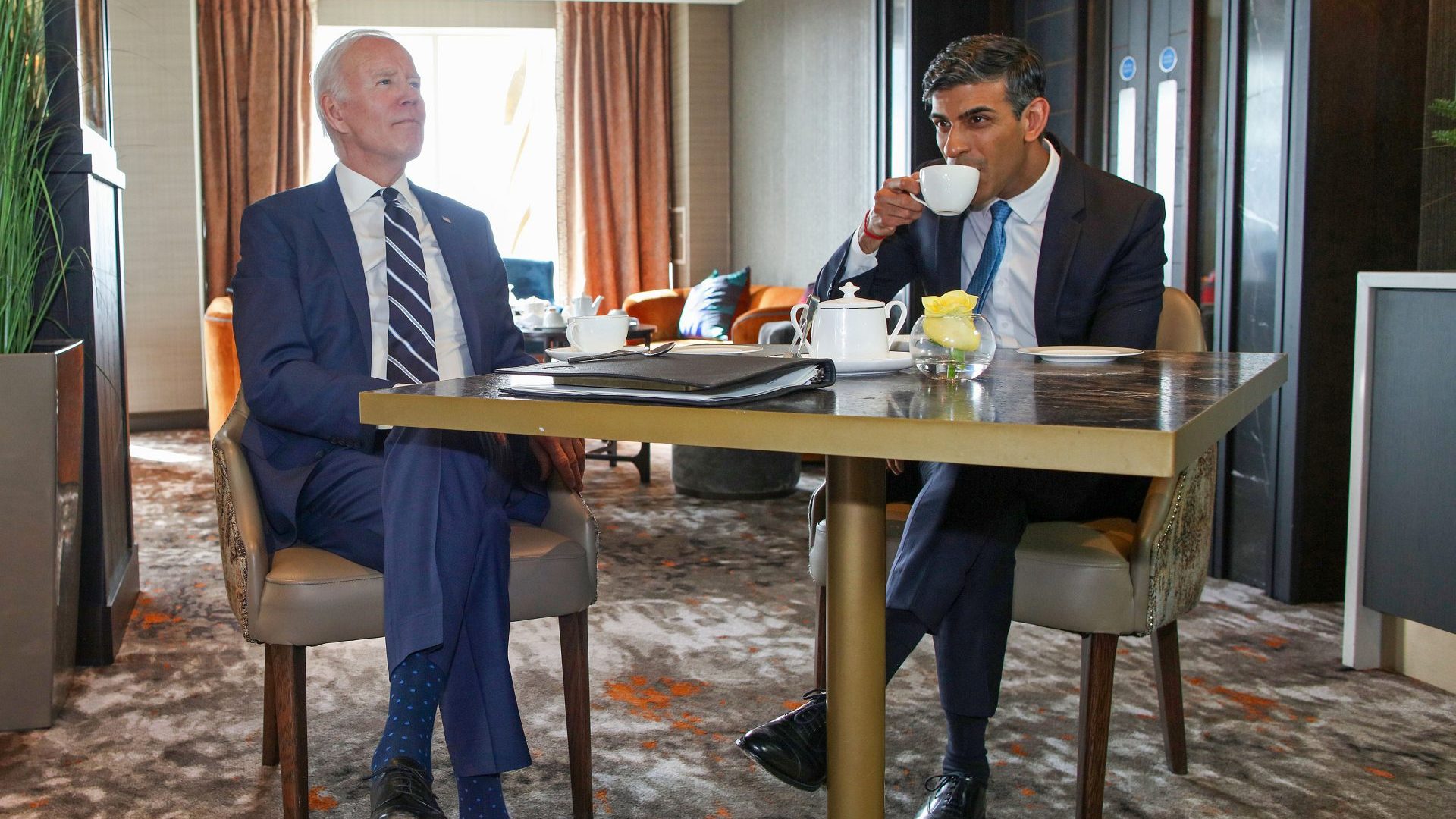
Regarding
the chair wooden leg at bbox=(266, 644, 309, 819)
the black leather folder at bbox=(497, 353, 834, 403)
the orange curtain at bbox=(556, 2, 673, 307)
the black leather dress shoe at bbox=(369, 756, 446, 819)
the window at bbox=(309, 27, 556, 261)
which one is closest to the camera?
the black leather folder at bbox=(497, 353, 834, 403)

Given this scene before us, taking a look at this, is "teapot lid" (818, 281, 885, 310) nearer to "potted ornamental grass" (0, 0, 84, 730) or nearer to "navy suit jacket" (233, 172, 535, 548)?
"navy suit jacket" (233, 172, 535, 548)

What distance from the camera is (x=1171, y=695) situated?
78.9 inches

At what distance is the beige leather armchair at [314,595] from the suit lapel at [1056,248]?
0.82m

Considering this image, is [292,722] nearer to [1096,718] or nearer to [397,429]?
[397,429]

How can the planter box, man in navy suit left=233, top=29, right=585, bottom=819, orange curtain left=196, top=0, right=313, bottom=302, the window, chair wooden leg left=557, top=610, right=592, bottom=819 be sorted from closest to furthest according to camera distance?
1. man in navy suit left=233, top=29, right=585, bottom=819
2. chair wooden leg left=557, top=610, right=592, bottom=819
3. the planter box
4. orange curtain left=196, top=0, right=313, bottom=302
5. the window

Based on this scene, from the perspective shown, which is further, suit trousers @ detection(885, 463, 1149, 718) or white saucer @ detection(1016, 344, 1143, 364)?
suit trousers @ detection(885, 463, 1149, 718)

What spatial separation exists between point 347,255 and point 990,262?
3.46 ft

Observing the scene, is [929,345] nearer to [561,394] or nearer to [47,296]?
[561,394]

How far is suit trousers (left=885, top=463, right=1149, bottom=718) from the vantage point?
1656 mm

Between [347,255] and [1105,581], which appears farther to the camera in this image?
[347,255]

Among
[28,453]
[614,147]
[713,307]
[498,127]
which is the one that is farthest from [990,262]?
[498,127]

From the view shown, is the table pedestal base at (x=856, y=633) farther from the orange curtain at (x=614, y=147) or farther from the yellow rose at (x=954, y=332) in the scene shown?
the orange curtain at (x=614, y=147)

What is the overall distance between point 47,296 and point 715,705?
5.27 ft

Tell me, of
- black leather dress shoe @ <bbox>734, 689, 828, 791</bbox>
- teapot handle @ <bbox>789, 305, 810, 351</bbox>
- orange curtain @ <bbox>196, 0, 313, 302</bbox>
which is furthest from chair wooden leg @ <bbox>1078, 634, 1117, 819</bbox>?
orange curtain @ <bbox>196, 0, 313, 302</bbox>
